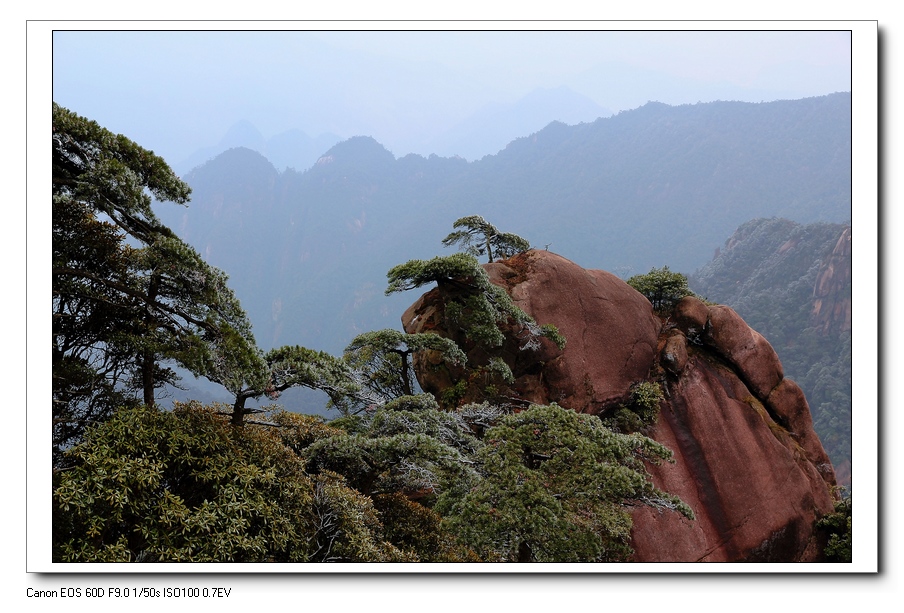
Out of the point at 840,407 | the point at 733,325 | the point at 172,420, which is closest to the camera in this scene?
the point at 172,420

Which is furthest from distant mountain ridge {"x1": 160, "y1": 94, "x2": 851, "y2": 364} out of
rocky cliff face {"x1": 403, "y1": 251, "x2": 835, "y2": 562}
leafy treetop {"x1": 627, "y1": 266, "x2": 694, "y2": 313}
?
rocky cliff face {"x1": 403, "y1": 251, "x2": 835, "y2": 562}

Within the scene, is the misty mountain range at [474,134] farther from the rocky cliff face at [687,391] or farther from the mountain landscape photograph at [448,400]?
the rocky cliff face at [687,391]

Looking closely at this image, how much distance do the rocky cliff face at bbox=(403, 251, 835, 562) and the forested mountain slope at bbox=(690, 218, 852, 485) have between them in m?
1.13

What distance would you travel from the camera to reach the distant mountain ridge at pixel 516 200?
204 ft

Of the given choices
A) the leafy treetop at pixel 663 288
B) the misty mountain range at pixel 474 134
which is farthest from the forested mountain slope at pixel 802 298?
the misty mountain range at pixel 474 134

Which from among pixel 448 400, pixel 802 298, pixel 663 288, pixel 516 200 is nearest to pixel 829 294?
pixel 802 298

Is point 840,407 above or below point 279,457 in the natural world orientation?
below

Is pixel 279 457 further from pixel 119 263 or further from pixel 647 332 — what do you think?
pixel 647 332

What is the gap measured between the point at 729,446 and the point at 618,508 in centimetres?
445

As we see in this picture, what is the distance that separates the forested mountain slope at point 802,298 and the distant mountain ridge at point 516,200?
63.8ft

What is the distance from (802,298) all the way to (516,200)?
2314 inches
